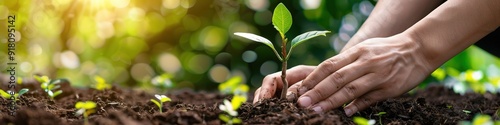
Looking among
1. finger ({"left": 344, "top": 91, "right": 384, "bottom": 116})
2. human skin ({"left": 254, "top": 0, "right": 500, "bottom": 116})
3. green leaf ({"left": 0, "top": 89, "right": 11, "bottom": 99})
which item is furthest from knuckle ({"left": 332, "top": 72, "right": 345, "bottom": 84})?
green leaf ({"left": 0, "top": 89, "right": 11, "bottom": 99})

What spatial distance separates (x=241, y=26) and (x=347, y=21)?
79 centimetres

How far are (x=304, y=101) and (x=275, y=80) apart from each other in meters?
A: 0.28

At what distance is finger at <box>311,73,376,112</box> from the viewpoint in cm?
162

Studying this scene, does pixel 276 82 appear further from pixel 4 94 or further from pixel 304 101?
pixel 4 94

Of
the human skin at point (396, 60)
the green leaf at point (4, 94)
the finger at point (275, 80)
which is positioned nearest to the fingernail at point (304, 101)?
the human skin at point (396, 60)

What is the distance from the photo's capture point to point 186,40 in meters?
4.55

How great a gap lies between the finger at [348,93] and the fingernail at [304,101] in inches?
0.7

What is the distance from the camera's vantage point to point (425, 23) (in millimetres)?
1659

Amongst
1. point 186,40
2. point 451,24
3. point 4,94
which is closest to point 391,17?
point 451,24

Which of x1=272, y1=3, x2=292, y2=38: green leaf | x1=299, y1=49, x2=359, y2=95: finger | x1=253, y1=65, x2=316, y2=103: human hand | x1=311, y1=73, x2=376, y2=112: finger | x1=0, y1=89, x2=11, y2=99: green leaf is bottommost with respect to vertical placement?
x1=311, y1=73, x2=376, y2=112: finger

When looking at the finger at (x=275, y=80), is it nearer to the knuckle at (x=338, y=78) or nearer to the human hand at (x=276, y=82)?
the human hand at (x=276, y=82)

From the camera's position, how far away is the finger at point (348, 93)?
5.31ft

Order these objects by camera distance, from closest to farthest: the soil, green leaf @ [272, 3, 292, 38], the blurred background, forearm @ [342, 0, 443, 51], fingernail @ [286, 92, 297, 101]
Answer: the soil → green leaf @ [272, 3, 292, 38] → fingernail @ [286, 92, 297, 101] → forearm @ [342, 0, 443, 51] → the blurred background

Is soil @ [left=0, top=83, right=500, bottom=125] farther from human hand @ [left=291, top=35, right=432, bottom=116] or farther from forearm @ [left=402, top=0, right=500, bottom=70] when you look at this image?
forearm @ [left=402, top=0, right=500, bottom=70]
